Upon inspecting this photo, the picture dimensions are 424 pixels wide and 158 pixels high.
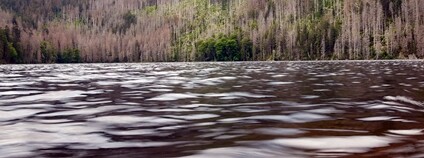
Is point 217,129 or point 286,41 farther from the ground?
point 286,41

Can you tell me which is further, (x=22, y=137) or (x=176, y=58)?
(x=176, y=58)

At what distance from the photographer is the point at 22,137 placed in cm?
Answer: 661

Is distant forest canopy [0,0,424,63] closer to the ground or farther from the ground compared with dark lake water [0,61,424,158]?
farther from the ground

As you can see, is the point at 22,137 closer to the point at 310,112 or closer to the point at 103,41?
the point at 310,112

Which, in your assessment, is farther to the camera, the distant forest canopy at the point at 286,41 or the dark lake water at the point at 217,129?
the distant forest canopy at the point at 286,41

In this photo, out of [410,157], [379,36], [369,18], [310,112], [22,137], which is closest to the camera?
[410,157]

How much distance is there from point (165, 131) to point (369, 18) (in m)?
146

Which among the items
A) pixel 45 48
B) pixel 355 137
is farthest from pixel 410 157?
pixel 45 48

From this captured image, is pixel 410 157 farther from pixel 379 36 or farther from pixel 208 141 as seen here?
pixel 379 36

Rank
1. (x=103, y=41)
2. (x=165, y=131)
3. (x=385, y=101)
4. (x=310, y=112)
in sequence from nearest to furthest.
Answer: (x=165, y=131) → (x=310, y=112) → (x=385, y=101) → (x=103, y=41)

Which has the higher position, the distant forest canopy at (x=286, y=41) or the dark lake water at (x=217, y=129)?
the distant forest canopy at (x=286, y=41)

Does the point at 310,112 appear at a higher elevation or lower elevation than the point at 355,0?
lower

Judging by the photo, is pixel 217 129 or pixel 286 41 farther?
pixel 286 41

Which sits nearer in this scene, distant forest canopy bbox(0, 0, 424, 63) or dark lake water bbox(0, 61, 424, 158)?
dark lake water bbox(0, 61, 424, 158)
